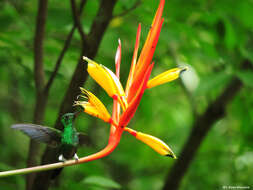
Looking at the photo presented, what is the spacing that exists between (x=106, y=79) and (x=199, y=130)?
1470mm

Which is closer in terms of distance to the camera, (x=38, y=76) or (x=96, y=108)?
(x=96, y=108)

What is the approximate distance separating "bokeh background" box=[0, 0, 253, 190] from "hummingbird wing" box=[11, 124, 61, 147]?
45 cm

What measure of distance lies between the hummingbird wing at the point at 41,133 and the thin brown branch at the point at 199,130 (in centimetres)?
134

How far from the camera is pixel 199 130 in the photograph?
2119mm

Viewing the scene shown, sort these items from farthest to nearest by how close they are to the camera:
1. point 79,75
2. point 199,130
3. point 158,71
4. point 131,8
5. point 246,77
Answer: point 158,71
point 199,130
point 246,77
point 131,8
point 79,75

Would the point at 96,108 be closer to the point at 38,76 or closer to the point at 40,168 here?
the point at 40,168

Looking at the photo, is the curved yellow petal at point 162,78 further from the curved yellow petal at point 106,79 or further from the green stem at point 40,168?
the green stem at point 40,168

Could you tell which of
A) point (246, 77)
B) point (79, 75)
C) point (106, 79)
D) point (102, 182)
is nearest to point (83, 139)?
point (106, 79)

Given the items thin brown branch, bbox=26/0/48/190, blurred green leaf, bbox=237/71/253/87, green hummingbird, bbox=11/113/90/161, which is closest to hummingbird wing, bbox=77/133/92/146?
green hummingbird, bbox=11/113/90/161

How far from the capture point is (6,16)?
1643mm

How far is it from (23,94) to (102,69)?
872 mm

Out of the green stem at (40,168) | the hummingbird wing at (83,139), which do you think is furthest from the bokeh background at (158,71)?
the green stem at (40,168)

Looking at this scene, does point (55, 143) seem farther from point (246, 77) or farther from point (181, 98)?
point (181, 98)

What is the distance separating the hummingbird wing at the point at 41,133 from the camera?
0.72 meters
